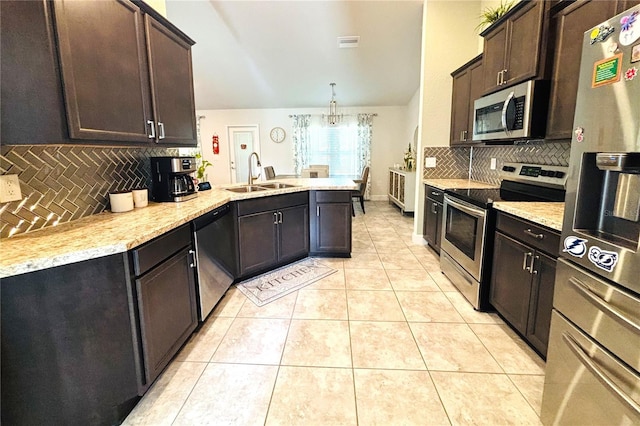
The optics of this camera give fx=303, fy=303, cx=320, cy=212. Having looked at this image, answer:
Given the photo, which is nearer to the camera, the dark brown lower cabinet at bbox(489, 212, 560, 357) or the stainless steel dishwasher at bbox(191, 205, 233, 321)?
the dark brown lower cabinet at bbox(489, 212, 560, 357)

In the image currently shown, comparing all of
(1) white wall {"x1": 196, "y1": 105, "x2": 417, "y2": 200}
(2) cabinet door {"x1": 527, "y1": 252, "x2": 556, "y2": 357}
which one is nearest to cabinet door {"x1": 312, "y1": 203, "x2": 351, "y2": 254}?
(2) cabinet door {"x1": 527, "y1": 252, "x2": 556, "y2": 357}

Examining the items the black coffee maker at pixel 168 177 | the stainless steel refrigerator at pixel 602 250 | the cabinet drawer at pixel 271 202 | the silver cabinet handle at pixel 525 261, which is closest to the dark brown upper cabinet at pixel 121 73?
the black coffee maker at pixel 168 177

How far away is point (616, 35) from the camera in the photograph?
988mm

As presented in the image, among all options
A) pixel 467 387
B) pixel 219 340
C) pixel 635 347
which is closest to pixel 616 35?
pixel 635 347

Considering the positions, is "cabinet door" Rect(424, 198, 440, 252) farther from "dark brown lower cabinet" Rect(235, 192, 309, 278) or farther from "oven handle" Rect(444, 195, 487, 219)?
"dark brown lower cabinet" Rect(235, 192, 309, 278)

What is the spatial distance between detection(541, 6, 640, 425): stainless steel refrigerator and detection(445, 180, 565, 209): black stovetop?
1.04 metres

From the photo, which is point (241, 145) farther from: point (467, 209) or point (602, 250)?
point (602, 250)

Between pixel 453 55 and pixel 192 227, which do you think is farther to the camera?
pixel 453 55

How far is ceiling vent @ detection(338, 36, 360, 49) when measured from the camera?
4754 millimetres

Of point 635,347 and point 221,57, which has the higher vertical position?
point 221,57

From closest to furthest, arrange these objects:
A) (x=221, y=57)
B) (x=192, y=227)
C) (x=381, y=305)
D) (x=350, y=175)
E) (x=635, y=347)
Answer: (x=635, y=347)
(x=192, y=227)
(x=381, y=305)
(x=221, y=57)
(x=350, y=175)

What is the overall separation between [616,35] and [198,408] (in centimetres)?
225

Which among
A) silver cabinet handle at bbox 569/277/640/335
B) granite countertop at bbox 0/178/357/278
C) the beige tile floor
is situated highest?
granite countertop at bbox 0/178/357/278

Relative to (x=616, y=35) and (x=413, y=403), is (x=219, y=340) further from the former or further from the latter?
(x=616, y=35)
